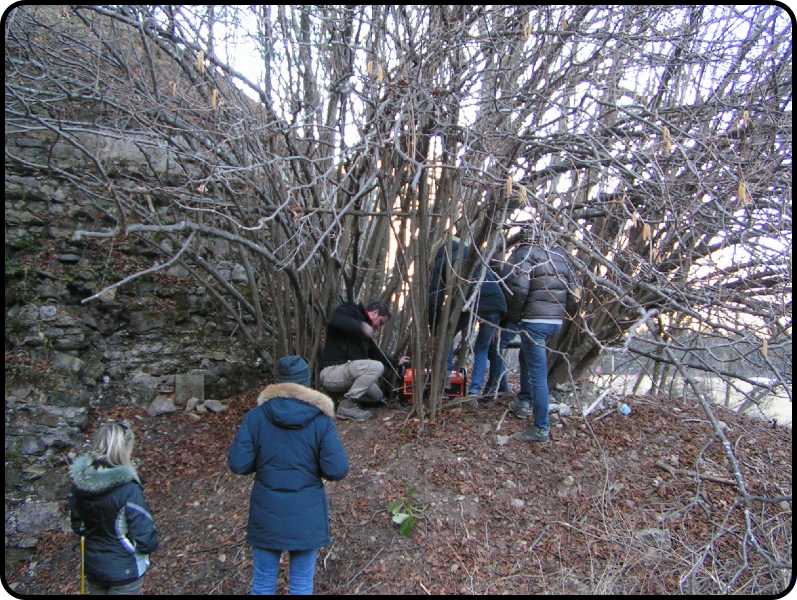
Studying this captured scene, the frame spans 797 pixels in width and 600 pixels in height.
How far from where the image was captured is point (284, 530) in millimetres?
3197

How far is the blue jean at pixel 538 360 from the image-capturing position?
4855 mm

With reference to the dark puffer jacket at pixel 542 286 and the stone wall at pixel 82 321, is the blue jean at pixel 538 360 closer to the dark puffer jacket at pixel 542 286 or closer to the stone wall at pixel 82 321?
the dark puffer jacket at pixel 542 286

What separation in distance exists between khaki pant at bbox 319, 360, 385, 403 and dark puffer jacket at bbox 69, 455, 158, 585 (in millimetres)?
2465

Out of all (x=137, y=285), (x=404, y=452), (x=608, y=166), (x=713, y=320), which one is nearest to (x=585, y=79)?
(x=608, y=166)

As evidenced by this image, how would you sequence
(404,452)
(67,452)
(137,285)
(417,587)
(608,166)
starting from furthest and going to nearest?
(137,285)
(67,452)
(404,452)
(608,166)
(417,587)

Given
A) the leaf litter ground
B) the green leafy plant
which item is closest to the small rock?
the leaf litter ground

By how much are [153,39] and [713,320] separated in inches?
201

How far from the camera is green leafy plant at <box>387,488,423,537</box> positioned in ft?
14.0

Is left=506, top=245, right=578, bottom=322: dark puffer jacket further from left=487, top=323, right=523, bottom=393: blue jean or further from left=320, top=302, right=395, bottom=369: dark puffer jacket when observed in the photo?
left=320, top=302, right=395, bottom=369: dark puffer jacket

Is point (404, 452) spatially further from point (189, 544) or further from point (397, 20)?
point (397, 20)

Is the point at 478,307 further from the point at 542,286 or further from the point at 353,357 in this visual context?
the point at 353,357

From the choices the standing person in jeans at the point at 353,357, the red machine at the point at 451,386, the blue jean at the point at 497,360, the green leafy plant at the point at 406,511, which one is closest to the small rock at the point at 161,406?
the standing person in jeans at the point at 353,357

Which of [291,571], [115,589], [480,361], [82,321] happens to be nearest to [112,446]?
[115,589]

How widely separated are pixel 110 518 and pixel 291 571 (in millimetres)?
1045
